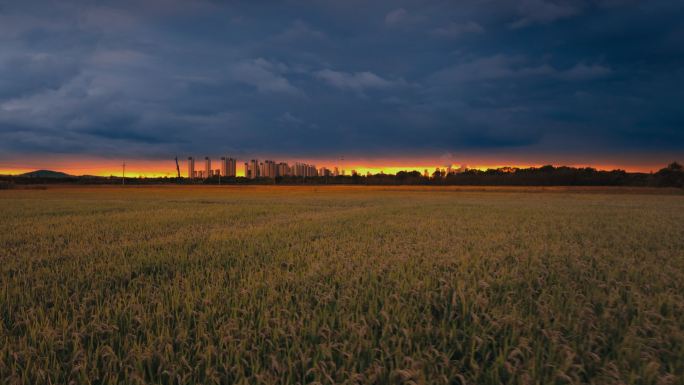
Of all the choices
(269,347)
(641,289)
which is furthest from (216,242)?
(641,289)

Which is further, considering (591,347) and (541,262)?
(541,262)

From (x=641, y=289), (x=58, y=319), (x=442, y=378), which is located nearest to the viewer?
(x=442, y=378)

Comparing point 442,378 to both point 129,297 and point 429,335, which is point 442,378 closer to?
point 429,335

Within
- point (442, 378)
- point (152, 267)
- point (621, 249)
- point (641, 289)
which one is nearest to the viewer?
point (442, 378)

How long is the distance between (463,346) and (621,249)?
792 centimetres

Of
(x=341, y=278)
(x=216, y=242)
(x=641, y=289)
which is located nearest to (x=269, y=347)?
(x=341, y=278)

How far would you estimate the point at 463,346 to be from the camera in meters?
3.30

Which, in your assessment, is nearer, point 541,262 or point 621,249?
point 541,262

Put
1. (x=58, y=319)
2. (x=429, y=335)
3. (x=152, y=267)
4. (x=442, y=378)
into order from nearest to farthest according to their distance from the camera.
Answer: (x=442, y=378)
(x=429, y=335)
(x=58, y=319)
(x=152, y=267)

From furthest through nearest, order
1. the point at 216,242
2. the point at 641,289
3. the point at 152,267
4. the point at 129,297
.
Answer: the point at 216,242 → the point at 152,267 → the point at 641,289 → the point at 129,297

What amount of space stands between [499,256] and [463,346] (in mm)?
4511

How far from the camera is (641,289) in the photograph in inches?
199

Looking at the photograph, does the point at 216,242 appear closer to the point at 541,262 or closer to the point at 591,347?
the point at 541,262

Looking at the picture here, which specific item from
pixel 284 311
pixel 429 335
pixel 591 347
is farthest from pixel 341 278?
pixel 591 347
